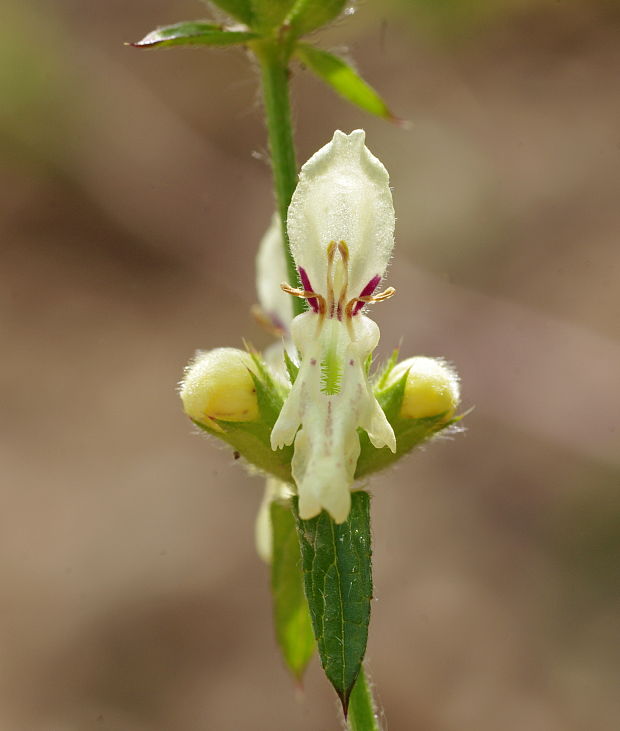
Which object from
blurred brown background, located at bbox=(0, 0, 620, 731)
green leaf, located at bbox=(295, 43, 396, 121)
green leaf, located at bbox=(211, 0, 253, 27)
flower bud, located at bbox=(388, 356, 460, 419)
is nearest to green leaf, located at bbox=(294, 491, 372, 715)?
flower bud, located at bbox=(388, 356, 460, 419)

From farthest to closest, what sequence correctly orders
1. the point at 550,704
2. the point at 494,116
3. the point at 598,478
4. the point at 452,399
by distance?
the point at 494,116
the point at 598,478
the point at 550,704
the point at 452,399

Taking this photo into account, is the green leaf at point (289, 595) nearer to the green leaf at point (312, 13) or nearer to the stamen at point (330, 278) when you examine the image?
the stamen at point (330, 278)

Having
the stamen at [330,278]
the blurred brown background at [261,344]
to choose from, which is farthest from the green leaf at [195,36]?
the blurred brown background at [261,344]

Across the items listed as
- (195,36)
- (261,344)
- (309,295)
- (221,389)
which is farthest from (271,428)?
(261,344)

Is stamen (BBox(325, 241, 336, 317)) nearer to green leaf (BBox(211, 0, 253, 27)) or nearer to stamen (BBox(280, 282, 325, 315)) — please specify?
stamen (BBox(280, 282, 325, 315))

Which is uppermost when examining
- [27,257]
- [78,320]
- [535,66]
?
[535,66]

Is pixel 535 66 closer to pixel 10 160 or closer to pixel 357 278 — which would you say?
pixel 10 160

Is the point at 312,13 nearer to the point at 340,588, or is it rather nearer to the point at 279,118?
the point at 279,118

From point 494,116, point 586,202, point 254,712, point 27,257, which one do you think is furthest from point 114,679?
point 494,116
